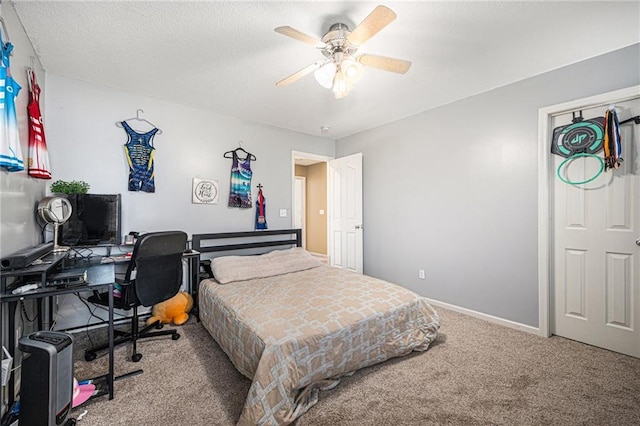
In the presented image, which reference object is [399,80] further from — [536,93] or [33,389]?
[33,389]

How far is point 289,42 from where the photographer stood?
2145mm

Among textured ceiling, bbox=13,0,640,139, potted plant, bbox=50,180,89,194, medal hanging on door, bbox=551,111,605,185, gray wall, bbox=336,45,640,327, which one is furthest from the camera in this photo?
gray wall, bbox=336,45,640,327

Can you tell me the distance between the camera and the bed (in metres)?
1.56

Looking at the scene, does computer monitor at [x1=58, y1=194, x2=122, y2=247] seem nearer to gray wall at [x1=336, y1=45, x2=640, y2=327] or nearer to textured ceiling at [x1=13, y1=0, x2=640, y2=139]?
textured ceiling at [x1=13, y1=0, x2=640, y2=139]

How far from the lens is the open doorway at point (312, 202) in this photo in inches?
271

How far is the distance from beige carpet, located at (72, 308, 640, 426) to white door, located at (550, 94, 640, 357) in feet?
0.63

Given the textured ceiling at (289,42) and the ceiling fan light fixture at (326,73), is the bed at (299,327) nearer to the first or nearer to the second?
the ceiling fan light fixture at (326,73)

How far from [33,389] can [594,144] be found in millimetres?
4178

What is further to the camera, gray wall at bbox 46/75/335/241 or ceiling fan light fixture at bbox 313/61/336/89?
gray wall at bbox 46/75/335/241

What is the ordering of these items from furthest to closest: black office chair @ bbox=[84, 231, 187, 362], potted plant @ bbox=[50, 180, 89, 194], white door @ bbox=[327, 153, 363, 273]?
white door @ bbox=[327, 153, 363, 273] < potted plant @ bbox=[50, 180, 89, 194] < black office chair @ bbox=[84, 231, 187, 362]

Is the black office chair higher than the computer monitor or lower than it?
lower

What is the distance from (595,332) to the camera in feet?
7.95

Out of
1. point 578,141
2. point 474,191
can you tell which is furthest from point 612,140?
point 474,191

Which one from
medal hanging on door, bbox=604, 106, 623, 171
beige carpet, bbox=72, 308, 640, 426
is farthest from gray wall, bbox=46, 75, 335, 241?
medal hanging on door, bbox=604, 106, 623, 171
